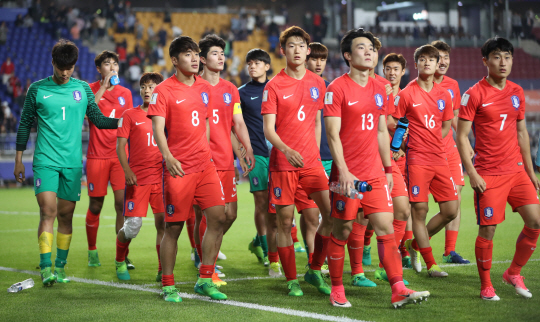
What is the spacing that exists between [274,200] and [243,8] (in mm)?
28555

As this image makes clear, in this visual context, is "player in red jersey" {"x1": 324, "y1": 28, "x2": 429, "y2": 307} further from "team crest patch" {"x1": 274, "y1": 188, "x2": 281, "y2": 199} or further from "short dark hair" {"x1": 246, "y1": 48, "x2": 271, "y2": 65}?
"short dark hair" {"x1": 246, "y1": 48, "x2": 271, "y2": 65}

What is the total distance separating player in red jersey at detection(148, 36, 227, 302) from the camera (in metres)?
5.55

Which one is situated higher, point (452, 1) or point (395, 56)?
point (452, 1)

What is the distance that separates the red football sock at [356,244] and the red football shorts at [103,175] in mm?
3089

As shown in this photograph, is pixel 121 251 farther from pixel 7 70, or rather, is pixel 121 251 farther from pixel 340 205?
pixel 7 70

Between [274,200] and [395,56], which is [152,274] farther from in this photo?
[395,56]

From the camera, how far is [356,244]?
6145 mm

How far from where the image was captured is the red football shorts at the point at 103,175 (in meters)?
7.64

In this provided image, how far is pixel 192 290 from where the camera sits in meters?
6.12

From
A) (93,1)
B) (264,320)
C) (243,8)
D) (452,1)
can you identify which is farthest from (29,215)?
(452,1)

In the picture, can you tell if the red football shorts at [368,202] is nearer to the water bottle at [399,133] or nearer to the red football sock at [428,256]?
the water bottle at [399,133]

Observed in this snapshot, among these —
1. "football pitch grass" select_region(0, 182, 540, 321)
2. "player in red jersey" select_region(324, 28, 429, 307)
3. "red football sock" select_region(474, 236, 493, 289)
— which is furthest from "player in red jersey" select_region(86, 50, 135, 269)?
"red football sock" select_region(474, 236, 493, 289)

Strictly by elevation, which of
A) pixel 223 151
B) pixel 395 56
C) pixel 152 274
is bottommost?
pixel 152 274

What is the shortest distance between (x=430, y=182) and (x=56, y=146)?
4.06 m
